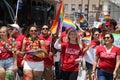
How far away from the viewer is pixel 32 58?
8.15m

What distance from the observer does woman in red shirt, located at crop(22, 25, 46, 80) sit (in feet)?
26.6

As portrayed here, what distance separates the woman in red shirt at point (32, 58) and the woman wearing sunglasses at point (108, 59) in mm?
1154

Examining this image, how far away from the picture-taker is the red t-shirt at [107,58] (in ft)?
25.3

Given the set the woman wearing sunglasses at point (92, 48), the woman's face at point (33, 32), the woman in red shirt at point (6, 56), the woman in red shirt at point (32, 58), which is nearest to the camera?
the woman in red shirt at point (6, 56)

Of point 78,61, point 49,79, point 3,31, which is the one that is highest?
point 3,31

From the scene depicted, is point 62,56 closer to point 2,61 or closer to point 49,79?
point 49,79

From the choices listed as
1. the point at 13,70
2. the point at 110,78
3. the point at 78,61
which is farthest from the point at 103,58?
the point at 13,70

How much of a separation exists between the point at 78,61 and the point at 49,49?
1013 millimetres

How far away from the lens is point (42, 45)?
322 inches

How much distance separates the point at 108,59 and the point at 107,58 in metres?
0.03

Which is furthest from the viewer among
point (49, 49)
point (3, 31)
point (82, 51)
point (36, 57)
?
point (49, 49)

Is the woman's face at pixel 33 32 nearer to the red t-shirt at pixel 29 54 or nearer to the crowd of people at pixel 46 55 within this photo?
the crowd of people at pixel 46 55

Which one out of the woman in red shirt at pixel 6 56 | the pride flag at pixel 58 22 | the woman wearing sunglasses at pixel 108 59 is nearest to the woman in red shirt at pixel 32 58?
the woman in red shirt at pixel 6 56

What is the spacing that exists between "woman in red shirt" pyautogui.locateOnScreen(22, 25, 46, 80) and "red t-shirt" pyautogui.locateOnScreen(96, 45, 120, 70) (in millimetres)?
1179
